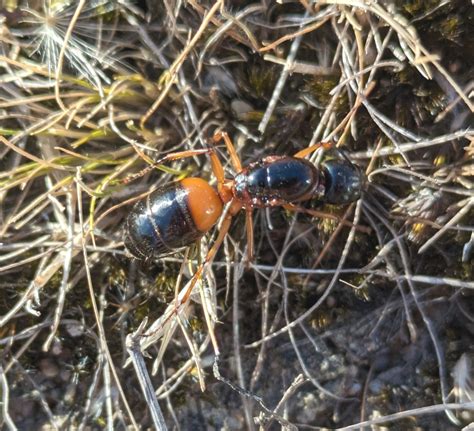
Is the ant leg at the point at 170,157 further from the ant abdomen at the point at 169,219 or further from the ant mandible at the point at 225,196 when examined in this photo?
the ant abdomen at the point at 169,219

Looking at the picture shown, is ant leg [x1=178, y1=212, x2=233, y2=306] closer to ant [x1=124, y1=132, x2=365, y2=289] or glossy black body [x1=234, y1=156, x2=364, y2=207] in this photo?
ant [x1=124, y1=132, x2=365, y2=289]

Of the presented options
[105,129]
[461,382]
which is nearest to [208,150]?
[105,129]

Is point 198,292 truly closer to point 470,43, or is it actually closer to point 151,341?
point 151,341

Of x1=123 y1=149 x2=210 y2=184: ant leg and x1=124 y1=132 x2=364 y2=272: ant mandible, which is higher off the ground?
x1=123 y1=149 x2=210 y2=184: ant leg

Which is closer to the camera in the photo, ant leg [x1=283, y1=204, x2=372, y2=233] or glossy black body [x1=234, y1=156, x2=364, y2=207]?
glossy black body [x1=234, y1=156, x2=364, y2=207]

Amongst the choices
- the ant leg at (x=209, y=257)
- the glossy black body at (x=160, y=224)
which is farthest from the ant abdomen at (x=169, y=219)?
the ant leg at (x=209, y=257)

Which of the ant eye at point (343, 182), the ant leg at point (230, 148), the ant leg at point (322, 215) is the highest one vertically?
the ant leg at point (230, 148)

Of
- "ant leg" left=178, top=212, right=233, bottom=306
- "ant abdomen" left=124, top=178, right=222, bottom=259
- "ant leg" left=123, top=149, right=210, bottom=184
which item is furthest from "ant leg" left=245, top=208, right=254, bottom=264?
"ant leg" left=123, top=149, right=210, bottom=184

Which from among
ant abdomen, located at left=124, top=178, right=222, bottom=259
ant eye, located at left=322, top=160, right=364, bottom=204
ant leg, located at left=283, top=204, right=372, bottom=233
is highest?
ant abdomen, located at left=124, top=178, right=222, bottom=259
